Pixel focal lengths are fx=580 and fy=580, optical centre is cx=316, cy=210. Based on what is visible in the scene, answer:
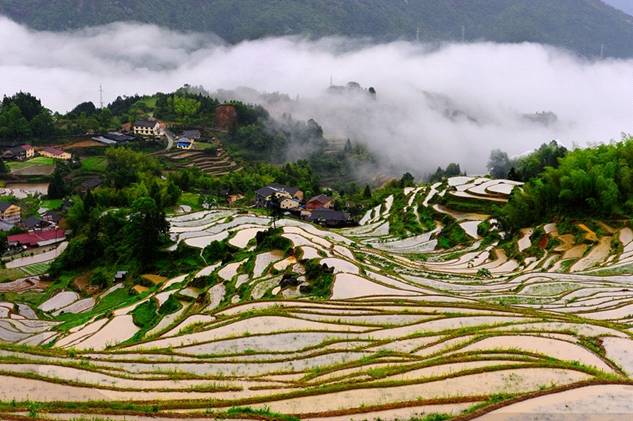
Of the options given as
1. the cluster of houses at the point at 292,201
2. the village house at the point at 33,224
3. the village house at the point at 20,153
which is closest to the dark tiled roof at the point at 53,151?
the village house at the point at 20,153

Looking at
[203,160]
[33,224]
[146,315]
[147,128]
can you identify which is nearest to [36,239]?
[33,224]

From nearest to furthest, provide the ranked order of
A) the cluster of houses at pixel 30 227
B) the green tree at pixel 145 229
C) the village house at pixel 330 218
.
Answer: the green tree at pixel 145 229 → the cluster of houses at pixel 30 227 → the village house at pixel 330 218

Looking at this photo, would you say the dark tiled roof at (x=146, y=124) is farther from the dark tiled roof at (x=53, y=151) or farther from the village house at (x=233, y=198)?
the village house at (x=233, y=198)

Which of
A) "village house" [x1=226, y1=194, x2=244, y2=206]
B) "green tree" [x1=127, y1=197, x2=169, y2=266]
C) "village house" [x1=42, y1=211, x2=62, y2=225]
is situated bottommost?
"village house" [x1=42, y1=211, x2=62, y2=225]

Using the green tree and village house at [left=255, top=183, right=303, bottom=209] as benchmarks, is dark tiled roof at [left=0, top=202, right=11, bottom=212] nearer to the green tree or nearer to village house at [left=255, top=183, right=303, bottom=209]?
village house at [left=255, top=183, right=303, bottom=209]

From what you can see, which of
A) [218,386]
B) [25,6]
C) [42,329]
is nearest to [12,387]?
[218,386]

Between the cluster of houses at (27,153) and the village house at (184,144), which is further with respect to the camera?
the village house at (184,144)

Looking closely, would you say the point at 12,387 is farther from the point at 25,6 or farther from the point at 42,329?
the point at 25,6

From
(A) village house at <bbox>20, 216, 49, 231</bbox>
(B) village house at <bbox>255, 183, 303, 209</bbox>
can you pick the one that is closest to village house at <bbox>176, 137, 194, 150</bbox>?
(B) village house at <bbox>255, 183, 303, 209</bbox>
